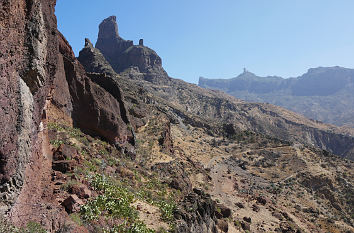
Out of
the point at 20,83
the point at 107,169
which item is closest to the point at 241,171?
the point at 107,169

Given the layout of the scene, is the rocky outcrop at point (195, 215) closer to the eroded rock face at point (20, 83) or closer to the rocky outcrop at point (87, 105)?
the eroded rock face at point (20, 83)

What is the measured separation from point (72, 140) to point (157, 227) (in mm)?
10062

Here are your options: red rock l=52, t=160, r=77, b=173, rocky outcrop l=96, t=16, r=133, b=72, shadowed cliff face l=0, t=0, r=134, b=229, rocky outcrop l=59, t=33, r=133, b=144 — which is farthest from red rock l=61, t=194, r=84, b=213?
rocky outcrop l=96, t=16, r=133, b=72

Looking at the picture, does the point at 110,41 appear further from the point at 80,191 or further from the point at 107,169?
the point at 80,191

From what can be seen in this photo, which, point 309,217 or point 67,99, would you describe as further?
point 309,217

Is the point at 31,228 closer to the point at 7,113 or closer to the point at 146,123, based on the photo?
the point at 7,113

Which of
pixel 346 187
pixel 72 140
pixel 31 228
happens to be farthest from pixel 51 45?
pixel 346 187

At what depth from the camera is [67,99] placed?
20734 millimetres

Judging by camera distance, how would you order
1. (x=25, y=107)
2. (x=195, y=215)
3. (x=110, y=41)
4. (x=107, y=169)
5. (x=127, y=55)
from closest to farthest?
1. (x=25, y=107)
2. (x=195, y=215)
3. (x=107, y=169)
4. (x=127, y=55)
5. (x=110, y=41)

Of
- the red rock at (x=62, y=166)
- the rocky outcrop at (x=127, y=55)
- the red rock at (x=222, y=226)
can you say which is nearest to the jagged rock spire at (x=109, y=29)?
the rocky outcrop at (x=127, y=55)

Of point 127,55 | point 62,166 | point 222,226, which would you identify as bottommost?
point 222,226

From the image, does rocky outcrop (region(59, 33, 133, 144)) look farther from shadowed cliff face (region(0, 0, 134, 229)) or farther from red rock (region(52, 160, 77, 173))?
shadowed cliff face (region(0, 0, 134, 229))

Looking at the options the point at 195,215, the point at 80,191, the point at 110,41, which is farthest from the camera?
the point at 110,41

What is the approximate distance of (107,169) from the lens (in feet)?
58.6
